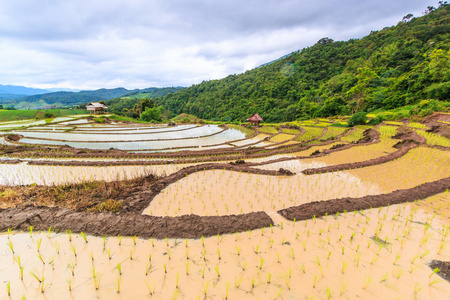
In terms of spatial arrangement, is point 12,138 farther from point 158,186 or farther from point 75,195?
point 158,186

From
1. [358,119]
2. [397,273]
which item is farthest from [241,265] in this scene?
[358,119]

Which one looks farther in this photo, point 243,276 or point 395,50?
point 395,50

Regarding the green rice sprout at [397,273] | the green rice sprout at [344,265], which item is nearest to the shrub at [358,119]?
the green rice sprout at [397,273]

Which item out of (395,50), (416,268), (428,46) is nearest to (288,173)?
(416,268)

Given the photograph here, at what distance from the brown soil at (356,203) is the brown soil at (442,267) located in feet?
5.64

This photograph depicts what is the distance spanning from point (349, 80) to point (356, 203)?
51.4m

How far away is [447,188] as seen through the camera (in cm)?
592

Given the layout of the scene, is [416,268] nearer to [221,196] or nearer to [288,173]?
[221,196]

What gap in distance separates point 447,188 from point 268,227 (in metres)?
6.82

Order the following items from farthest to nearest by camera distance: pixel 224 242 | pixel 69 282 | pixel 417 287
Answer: pixel 224 242 < pixel 417 287 < pixel 69 282

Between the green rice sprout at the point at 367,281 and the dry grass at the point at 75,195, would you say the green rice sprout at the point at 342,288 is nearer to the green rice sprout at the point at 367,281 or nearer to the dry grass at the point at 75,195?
the green rice sprout at the point at 367,281

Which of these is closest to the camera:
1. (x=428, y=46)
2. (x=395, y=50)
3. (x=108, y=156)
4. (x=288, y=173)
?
(x=288, y=173)

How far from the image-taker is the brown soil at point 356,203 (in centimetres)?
447

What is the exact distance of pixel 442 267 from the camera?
9.66ft
